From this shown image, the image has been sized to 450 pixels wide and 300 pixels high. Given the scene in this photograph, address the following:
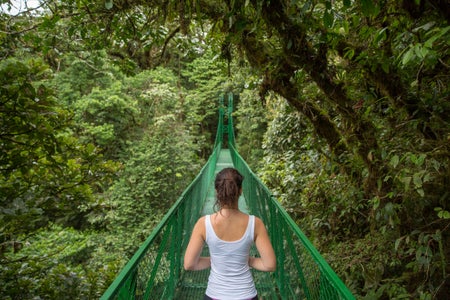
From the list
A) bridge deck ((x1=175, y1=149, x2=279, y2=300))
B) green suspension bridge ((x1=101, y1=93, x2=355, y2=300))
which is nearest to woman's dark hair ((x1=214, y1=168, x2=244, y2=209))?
green suspension bridge ((x1=101, y1=93, x2=355, y2=300))

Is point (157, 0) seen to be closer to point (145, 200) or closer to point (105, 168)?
point (105, 168)

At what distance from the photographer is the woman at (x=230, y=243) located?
1198 mm

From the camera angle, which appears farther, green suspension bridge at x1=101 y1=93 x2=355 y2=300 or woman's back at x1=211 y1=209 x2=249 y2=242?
woman's back at x1=211 y1=209 x2=249 y2=242

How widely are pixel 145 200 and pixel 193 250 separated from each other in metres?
6.38

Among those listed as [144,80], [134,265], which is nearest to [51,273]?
[134,265]

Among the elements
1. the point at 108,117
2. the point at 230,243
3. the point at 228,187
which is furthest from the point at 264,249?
the point at 108,117

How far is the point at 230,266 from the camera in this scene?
4.01 ft

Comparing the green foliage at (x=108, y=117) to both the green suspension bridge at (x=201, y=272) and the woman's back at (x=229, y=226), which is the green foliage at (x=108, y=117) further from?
the woman's back at (x=229, y=226)

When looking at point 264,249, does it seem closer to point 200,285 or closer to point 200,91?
point 200,285

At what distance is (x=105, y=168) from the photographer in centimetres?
231

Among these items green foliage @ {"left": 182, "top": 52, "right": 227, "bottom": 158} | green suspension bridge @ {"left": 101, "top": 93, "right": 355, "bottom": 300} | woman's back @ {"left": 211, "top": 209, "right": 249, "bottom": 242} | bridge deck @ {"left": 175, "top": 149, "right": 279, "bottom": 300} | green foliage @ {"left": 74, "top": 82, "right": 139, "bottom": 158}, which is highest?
green foliage @ {"left": 182, "top": 52, "right": 227, "bottom": 158}

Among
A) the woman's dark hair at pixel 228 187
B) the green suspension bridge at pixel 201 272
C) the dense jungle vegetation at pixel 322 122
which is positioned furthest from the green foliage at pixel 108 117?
the woman's dark hair at pixel 228 187

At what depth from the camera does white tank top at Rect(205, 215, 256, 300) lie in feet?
3.93

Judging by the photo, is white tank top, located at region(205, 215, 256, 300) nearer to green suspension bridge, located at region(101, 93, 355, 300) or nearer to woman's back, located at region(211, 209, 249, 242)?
woman's back, located at region(211, 209, 249, 242)
